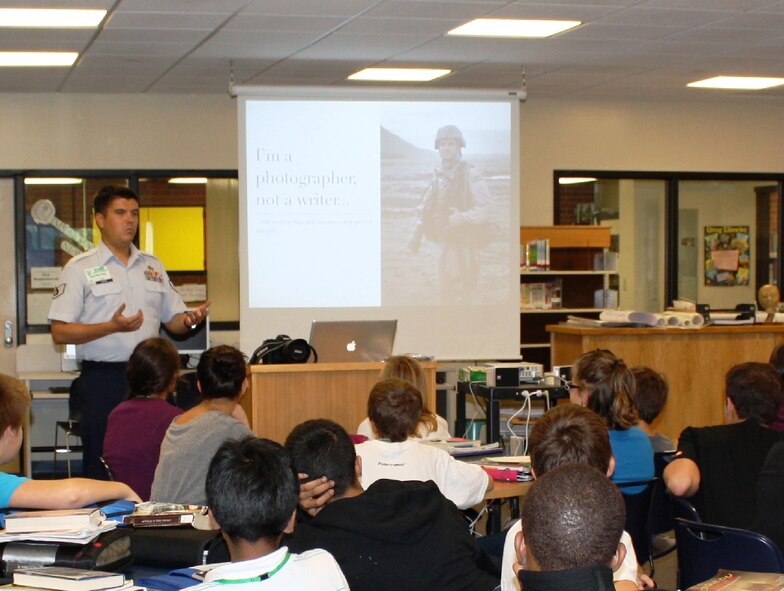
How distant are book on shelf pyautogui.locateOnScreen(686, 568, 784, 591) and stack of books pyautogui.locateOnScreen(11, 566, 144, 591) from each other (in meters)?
1.17

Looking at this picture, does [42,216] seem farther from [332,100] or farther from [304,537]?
[304,537]

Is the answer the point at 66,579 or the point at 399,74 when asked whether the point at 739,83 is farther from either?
the point at 66,579

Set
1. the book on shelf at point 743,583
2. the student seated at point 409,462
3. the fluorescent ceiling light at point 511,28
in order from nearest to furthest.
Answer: the book on shelf at point 743,583 → the student seated at point 409,462 → the fluorescent ceiling light at point 511,28

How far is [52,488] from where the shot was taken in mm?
2801

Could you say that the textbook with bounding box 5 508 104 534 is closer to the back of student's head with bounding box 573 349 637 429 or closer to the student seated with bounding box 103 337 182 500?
the student seated with bounding box 103 337 182 500

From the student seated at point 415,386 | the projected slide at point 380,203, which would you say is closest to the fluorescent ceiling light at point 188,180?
the projected slide at point 380,203

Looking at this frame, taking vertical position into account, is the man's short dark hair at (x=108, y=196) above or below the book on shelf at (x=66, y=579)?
above

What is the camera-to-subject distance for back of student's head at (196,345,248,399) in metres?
4.15

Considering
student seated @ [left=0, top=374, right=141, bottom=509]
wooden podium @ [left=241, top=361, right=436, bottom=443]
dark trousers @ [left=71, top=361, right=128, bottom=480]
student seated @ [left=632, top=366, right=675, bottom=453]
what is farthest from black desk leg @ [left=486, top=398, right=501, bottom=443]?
student seated @ [left=0, top=374, right=141, bottom=509]

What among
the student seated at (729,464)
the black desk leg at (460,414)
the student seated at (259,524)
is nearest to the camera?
the student seated at (259,524)

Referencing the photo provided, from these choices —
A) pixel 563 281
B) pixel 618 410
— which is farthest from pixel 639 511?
pixel 563 281

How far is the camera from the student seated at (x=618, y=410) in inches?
161

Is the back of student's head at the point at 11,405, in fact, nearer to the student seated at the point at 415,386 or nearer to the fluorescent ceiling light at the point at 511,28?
the student seated at the point at 415,386

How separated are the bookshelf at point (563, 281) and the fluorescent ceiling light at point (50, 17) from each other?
4235 mm
